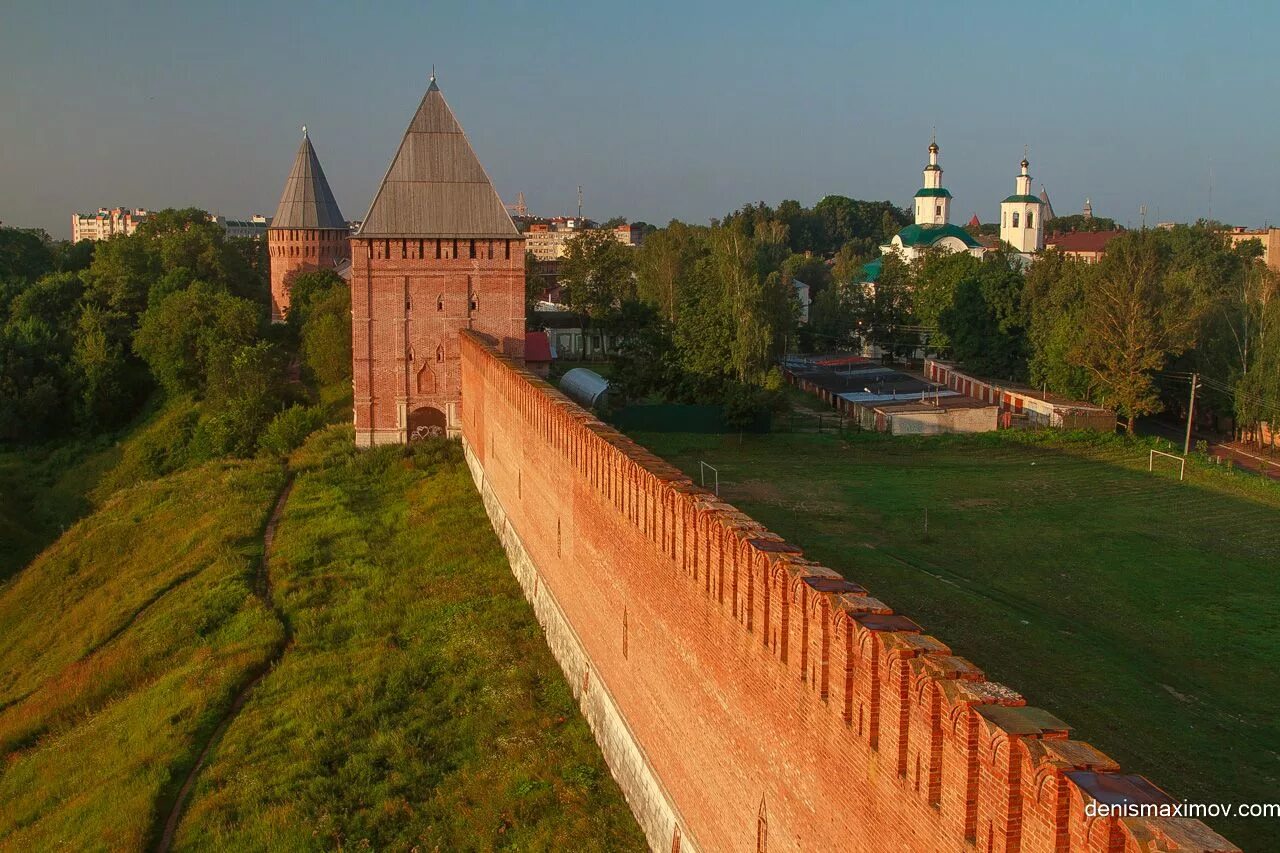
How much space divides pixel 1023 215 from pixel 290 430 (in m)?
57.8

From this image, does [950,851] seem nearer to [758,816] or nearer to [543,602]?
[758,816]

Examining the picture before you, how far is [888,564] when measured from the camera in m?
17.2

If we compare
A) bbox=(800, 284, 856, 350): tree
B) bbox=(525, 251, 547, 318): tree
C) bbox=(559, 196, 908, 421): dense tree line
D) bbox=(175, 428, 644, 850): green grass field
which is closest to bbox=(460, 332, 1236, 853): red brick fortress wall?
bbox=(175, 428, 644, 850): green grass field

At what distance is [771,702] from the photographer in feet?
23.9

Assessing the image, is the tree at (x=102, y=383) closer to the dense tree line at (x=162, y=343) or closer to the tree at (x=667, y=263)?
the dense tree line at (x=162, y=343)

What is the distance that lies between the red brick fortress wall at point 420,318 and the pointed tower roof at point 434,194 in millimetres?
305

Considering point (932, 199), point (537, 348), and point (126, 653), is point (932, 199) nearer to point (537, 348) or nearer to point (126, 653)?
point (537, 348)

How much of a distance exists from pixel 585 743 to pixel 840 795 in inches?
246

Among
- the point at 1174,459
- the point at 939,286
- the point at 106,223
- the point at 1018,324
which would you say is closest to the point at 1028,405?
the point at 1174,459

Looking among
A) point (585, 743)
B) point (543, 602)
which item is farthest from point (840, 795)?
point (543, 602)

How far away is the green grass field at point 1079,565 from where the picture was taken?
424 inches

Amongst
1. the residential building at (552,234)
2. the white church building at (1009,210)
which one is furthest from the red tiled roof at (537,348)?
the residential building at (552,234)

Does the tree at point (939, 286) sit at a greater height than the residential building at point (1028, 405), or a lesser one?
greater

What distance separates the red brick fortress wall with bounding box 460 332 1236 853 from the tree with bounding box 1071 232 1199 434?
21.3m
